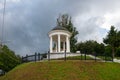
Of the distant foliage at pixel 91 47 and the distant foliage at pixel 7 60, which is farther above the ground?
the distant foliage at pixel 91 47

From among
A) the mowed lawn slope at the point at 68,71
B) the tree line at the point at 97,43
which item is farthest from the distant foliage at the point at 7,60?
the mowed lawn slope at the point at 68,71

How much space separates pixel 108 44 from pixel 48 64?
126ft

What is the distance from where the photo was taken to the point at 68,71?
3017 centimetres

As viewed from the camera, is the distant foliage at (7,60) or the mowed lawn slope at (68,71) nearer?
the mowed lawn slope at (68,71)

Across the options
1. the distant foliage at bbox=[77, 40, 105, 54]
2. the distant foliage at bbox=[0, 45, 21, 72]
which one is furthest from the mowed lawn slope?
the distant foliage at bbox=[77, 40, 105, 54]

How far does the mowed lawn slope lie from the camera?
29.0 m

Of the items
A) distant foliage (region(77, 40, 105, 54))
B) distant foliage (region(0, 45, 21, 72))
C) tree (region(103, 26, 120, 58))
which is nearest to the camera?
distant foliage (region(0, 45, 21, 72))

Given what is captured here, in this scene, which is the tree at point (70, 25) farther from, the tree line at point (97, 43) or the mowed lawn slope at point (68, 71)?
the mowed lawn slope at point (68, 71)

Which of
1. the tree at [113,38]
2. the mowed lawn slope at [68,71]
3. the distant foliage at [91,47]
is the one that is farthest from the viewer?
the distant foliage at [91,47]

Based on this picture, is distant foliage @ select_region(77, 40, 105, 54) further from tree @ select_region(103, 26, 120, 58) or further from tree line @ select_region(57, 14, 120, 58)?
tree @ select_region(103, 26, 120, 58)

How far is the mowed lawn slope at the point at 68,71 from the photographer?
29.0 metres

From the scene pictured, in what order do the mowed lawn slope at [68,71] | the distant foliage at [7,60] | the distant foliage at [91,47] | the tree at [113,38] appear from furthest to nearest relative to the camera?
the distant foliage at [91,47], the tree at [113,38], the distant foliage at [7,60], the mowed lawn slope at [68,71]

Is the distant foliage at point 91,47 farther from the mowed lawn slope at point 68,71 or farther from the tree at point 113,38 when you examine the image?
the mowed lawn slope at point 68,71

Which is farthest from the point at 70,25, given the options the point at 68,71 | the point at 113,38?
the point at 68,71
